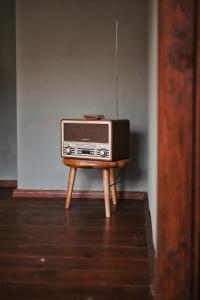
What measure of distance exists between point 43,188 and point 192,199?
7.15ft

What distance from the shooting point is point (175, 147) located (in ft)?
4.49

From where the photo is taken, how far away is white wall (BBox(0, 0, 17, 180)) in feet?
12.5

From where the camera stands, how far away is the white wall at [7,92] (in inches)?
150

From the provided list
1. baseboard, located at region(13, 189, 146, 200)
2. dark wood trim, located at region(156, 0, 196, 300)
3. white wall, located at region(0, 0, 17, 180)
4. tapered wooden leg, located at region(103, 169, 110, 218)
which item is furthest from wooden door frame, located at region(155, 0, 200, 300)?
white wall, located at region(0, 0, 17, 180)

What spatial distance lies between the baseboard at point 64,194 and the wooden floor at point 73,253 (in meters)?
0.20

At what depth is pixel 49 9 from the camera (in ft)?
10.8

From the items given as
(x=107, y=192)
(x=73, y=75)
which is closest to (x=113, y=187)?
(x=107, y=192)

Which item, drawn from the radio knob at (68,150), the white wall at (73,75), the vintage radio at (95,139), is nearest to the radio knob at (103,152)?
the vintage radio at (95,139)

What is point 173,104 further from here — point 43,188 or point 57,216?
A: point 43,188

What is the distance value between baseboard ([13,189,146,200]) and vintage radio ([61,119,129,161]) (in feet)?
1.49

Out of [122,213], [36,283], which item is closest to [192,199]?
[36,283]

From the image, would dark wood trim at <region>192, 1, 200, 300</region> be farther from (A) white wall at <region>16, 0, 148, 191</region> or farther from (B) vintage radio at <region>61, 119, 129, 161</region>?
(A) white wall at <region>16, 0, 148, 191</region>

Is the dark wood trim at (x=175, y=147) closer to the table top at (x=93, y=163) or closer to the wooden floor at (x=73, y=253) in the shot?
the wooden floor at (x=73, y=253)

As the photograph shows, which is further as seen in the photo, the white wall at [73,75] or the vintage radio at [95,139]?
the white wall at [73,75]
